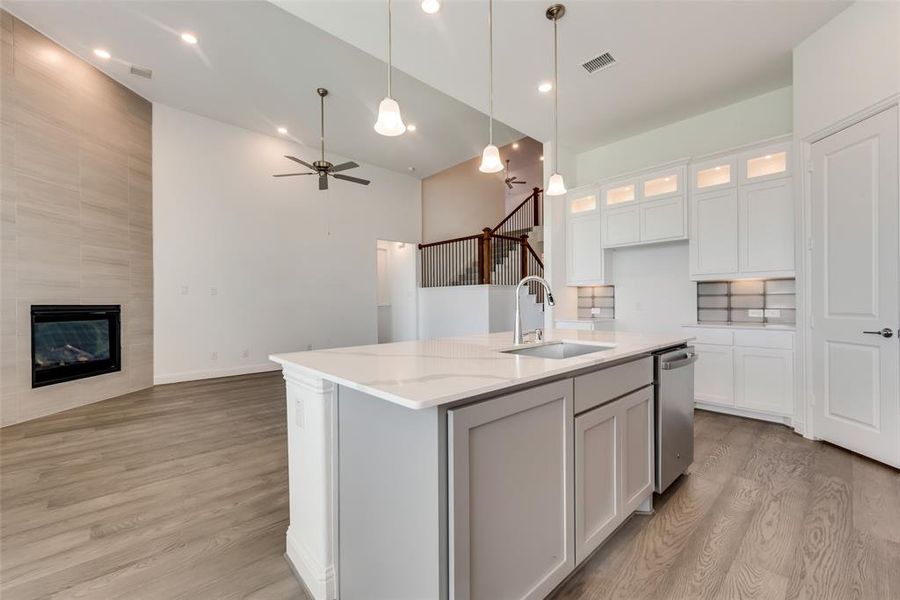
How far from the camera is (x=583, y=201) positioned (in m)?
5.02

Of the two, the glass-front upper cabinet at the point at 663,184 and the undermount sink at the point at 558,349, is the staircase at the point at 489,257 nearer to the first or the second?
the glass-front upper cabinet at the point at 663,184

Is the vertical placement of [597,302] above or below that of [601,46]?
below

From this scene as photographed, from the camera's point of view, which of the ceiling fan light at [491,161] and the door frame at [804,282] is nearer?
the ceiling fan light at [491,161]

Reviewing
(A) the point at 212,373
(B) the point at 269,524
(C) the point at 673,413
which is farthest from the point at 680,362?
(A) the point at 212,373

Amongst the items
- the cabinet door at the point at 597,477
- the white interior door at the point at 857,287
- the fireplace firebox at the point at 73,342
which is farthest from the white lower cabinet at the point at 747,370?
the fireplace firebox at the point at 73,342

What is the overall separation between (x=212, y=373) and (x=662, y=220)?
20.7 feet

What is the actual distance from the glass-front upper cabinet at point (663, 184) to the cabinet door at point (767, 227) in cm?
61

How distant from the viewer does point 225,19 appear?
357cm

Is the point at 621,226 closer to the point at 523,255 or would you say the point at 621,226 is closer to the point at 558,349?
the point at 523,255

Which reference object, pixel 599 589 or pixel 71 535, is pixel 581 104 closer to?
pixel 599 589

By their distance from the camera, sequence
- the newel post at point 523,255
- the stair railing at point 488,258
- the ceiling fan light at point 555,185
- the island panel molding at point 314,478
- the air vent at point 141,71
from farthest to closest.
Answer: the stair railing at point 488,258 → the newel post at point 523,255 → the air vent at point 141,71 → the ceiling fan light at point 555,185 → the island panel molding at point 314,478

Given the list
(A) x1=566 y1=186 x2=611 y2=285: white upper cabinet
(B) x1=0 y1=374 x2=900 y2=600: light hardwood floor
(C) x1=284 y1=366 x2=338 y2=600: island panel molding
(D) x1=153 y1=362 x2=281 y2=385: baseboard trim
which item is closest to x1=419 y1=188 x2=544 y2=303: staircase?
(A) x1=566 y1=186 x2=611 y2=285: white upper cabinet

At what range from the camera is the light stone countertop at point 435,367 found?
1075mm

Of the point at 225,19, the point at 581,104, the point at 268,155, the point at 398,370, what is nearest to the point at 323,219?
the point at 268,155
